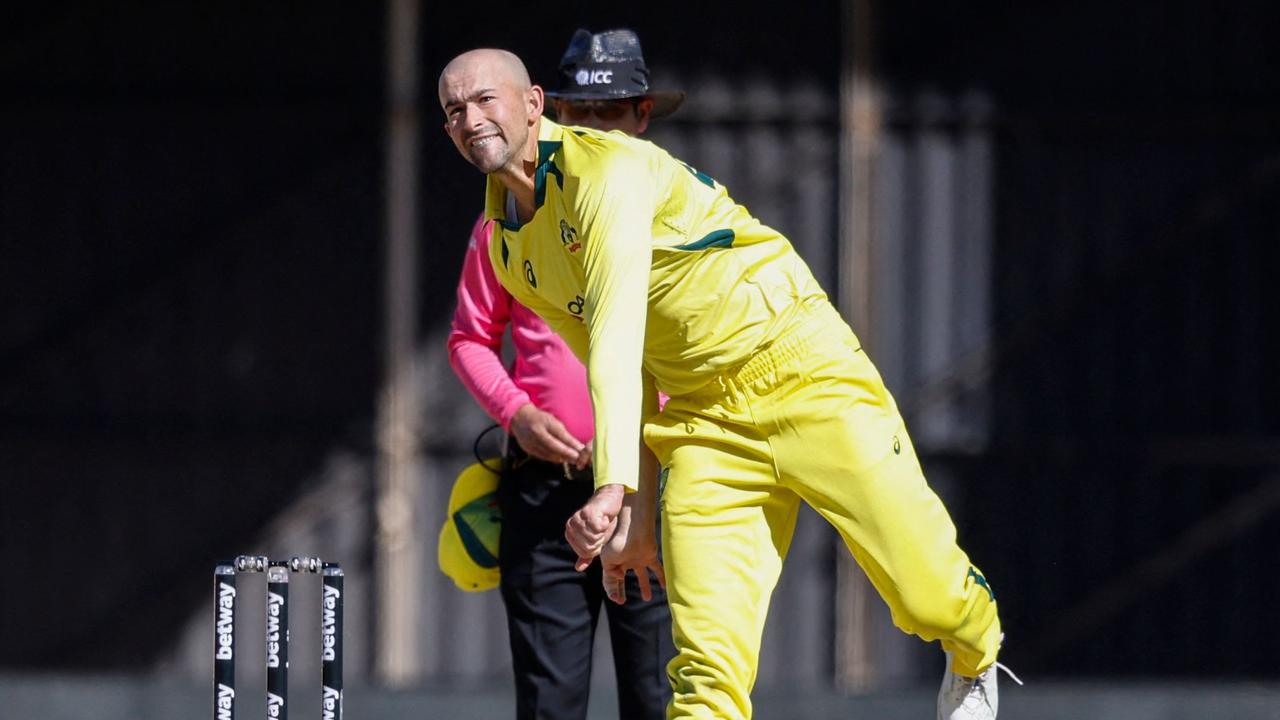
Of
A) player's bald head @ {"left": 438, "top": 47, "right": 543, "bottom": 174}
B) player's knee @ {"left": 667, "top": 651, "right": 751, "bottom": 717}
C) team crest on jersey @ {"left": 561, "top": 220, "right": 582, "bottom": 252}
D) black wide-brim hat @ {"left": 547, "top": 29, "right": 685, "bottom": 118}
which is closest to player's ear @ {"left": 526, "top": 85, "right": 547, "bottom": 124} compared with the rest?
player's bald head @ {"left": 438, "top": 47, "right": 543, "bottom": 174}

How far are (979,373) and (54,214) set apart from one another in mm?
4038

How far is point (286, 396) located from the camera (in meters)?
8.00

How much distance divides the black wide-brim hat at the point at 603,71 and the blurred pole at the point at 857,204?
12.6ft

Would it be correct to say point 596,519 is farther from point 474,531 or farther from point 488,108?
point 474,531

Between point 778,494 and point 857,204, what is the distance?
440cm

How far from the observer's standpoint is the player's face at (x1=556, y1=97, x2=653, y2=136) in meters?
4.14

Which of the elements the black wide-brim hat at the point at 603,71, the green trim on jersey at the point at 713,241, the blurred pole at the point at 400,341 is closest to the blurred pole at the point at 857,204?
the blurred pole at the point at 400,341

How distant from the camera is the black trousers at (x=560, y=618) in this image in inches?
163

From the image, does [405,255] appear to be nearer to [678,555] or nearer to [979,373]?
[979,373]

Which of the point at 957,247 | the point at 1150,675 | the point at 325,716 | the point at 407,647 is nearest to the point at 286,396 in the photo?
the point at 407,647

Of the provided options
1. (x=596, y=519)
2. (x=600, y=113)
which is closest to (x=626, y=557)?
(x=596, y=519)

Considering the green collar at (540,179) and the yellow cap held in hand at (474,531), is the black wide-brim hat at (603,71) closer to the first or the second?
the green collar at (540,179)

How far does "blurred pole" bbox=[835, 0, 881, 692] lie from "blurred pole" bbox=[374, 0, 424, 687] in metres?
1.82

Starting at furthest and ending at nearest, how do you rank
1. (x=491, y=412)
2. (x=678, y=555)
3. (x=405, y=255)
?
(x=405, y=255)
(x=491, y=412)
(x=678, y=555)
